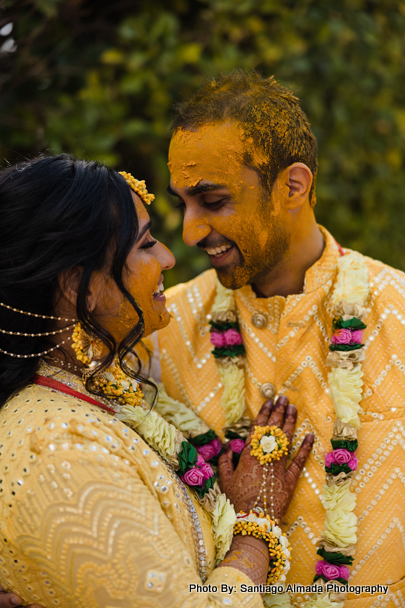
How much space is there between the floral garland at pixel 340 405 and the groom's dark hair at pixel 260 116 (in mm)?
508

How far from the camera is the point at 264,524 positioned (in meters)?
2.22

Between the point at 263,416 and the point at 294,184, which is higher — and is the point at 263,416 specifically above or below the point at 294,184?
below

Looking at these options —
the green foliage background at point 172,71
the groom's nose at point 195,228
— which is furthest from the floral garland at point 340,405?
the green foliage background at point 172,71

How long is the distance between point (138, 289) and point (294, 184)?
35.1 inches

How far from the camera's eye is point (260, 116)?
2.52 m

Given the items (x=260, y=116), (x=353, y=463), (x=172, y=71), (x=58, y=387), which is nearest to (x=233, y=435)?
(x=353, y=463)

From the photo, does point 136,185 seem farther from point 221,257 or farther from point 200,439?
point 200,439

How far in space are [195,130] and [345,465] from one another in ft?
4.77

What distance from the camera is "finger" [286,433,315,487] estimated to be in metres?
2.42

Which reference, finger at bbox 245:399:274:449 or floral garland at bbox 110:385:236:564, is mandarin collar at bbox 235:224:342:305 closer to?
finger at bbox 245:399:274:449

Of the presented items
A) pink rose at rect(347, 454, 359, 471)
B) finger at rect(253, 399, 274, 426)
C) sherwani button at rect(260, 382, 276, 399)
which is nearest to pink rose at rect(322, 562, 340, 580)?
pink rose at rect(347, 454, 359, 471)

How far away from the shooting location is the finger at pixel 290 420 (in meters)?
2.49

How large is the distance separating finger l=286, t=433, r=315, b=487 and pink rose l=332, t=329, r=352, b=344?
1.30ft

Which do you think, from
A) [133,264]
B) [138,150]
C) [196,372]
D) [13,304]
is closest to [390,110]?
[138,150]
